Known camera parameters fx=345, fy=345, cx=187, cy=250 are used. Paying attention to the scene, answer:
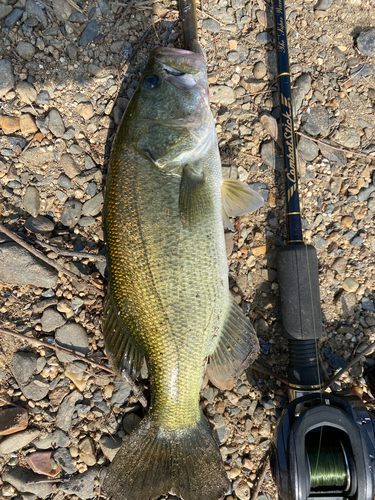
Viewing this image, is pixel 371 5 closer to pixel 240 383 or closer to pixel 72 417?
pixel 240 383

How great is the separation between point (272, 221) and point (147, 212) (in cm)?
119

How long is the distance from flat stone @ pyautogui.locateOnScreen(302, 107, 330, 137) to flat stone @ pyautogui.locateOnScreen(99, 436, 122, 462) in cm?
297

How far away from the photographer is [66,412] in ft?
8.75

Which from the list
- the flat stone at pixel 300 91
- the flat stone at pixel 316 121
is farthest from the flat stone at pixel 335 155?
the flat stone at pixel 300 91

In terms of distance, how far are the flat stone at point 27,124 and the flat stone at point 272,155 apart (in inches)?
75.8

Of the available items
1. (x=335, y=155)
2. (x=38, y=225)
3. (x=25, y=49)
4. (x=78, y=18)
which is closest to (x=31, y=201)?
(x=38, y=225)

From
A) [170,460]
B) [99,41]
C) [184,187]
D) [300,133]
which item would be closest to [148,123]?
[184,187]

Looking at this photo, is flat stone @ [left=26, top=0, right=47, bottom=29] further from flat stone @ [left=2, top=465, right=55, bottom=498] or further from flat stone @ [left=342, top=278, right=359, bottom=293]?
flat stone @ [left=2, top=465, right=55, bottom=498]

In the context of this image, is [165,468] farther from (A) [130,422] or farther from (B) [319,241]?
(B) [319,241]

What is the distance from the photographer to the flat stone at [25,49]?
112 inches

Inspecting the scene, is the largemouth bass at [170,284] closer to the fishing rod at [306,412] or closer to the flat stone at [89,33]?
the fishing rod at [306,412]

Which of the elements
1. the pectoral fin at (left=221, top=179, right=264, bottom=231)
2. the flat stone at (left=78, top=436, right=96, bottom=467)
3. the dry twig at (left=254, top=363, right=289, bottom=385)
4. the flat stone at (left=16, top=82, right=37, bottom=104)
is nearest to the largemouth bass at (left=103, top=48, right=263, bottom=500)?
the pectoral fin at (left=221, top=179, right=264, bottom=231)

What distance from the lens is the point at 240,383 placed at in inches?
109

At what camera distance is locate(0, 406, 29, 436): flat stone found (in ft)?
8.45
